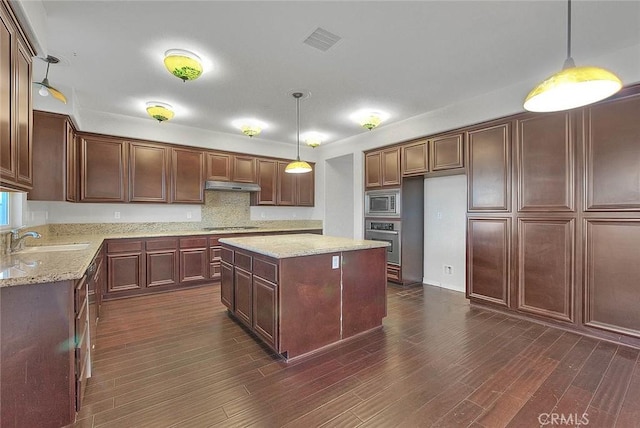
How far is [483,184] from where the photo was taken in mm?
3662

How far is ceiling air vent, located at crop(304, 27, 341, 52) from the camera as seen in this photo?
238 cm

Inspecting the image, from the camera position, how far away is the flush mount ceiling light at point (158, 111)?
12.0 feet

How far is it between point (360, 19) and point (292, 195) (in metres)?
4.25

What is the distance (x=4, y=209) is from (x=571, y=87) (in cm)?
469

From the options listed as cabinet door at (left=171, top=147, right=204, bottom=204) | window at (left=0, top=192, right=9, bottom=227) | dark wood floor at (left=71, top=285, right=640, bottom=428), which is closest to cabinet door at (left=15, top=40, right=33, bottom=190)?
window at (left=0, top=192, right=9, bottom=227)

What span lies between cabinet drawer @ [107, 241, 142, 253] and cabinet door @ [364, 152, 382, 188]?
152 inches

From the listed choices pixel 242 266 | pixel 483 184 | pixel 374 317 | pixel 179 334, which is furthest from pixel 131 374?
pixel 483 184

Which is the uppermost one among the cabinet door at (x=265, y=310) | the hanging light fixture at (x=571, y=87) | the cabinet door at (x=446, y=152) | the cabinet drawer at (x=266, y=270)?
the cabinet door at (x=446, y=152)

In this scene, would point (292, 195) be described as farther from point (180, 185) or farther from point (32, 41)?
point (32, 41)

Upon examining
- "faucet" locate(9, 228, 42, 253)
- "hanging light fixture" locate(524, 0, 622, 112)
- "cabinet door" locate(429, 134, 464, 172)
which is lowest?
"faucet" locate(9, 228, 42, 253)

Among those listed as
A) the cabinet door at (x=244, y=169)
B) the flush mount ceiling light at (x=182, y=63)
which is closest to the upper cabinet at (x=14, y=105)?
the flush mount ceiling light at (x=182, y=63)

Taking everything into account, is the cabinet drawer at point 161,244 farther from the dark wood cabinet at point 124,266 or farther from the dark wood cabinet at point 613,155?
the dark wood cabinet at point 613,155

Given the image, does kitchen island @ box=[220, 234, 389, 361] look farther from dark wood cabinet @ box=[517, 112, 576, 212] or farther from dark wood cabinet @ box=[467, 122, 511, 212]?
dark wood cabinet @ box=[517, 112, 576, 212]

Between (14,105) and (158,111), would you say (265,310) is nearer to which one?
(14,105)
